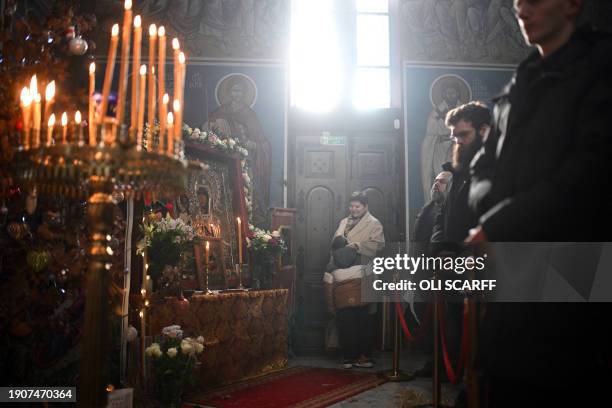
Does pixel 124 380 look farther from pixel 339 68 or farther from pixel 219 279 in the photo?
pixel 339 68

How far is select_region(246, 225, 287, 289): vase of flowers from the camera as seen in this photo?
6634 millimetres

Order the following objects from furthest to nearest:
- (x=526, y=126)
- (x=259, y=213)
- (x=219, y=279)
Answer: (x=259, y=213) < (x=219, y=279) < (x=526, y=126)

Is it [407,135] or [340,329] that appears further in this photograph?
[407,135]

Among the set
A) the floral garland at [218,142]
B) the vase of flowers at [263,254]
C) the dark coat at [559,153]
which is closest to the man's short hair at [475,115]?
the dark coat at [559,153]

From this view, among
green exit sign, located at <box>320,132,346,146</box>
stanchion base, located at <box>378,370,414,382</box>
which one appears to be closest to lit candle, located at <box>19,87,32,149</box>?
stanchion base, located at <box>378,370,414,382</box>

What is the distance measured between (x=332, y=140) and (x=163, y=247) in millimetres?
5223

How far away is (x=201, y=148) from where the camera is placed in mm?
6066

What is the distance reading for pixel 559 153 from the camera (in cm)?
129

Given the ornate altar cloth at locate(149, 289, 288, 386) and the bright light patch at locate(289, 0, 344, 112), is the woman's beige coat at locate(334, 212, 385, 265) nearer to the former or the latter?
the ornate altar cloth at locate(149, 289, 288, 386)

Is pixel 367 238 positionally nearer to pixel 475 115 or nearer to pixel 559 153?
pixel 475 115

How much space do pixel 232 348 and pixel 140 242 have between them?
175 centimetres

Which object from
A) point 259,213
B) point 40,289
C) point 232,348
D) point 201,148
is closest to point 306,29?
point 259,213

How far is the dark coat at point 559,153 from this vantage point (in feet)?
4.03

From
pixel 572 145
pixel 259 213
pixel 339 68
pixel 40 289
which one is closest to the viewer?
pixel 572 145
